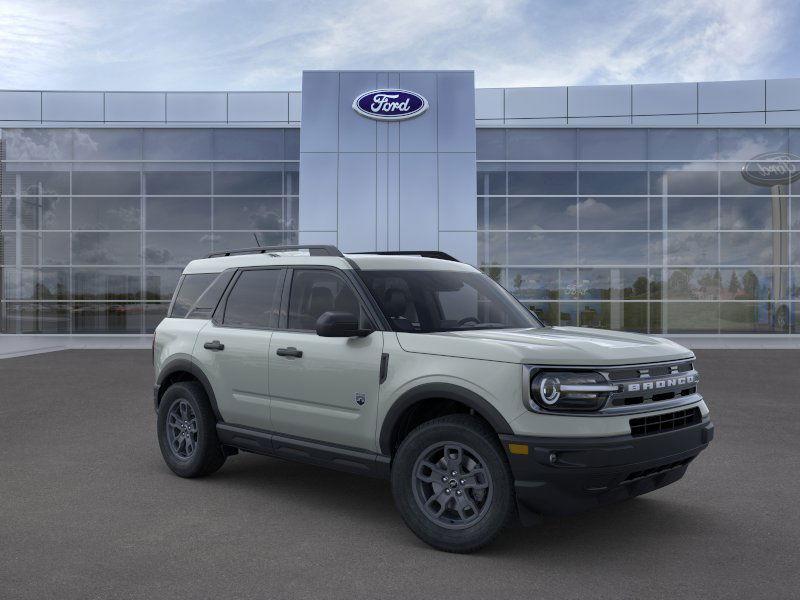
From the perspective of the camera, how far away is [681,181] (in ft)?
95.9

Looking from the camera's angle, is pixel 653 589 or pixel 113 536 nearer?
pixel 653 589

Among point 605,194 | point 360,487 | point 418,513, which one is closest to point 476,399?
point 418,513

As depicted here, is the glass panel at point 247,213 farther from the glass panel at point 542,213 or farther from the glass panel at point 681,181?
the glass panel at point 681,181

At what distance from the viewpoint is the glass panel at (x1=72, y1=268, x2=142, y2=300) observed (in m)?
29.1

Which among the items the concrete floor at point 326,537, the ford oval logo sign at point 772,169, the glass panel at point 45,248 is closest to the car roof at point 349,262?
the concrete floor at point 326,537

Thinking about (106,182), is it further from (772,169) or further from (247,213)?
(772,169)

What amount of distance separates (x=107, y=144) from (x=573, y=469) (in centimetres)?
2908

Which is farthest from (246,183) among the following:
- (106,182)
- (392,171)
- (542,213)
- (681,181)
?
(681,181)

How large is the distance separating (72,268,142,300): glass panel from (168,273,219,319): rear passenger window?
75.6ft

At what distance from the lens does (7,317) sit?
29391 millimetres

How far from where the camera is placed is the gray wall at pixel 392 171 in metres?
25.9

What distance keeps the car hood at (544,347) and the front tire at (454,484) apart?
0.46 metres

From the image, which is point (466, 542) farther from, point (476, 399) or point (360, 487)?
point (360, 487)

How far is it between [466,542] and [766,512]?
2508 mm
